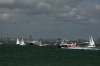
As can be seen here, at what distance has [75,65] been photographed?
3201 inches

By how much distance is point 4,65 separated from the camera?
81250mm

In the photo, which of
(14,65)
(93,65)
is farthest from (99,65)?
(14,65)

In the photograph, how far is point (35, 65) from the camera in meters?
80.0

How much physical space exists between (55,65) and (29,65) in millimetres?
6925

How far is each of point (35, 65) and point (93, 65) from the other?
15.9 meters

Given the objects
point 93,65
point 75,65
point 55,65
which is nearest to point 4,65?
point 55,65

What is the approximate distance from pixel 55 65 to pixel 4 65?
44.6 feet

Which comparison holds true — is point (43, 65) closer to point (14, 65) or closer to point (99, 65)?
point (14, 65)

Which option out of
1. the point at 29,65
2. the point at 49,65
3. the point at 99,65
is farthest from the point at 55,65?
the point at 99,65

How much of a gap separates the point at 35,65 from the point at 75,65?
35.1ft

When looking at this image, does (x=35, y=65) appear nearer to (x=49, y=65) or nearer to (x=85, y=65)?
(x=49, y=65)

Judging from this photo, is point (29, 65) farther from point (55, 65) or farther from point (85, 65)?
point (85, 65)

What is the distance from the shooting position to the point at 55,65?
80.6 metres

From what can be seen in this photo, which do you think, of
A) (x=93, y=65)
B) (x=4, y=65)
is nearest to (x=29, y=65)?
(x=4, y=65)
